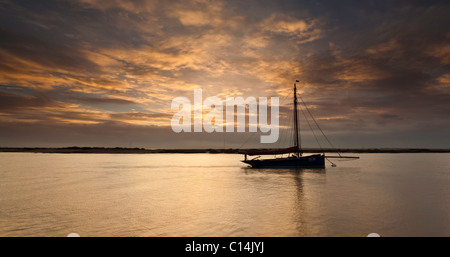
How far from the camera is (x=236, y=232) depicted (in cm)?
1503

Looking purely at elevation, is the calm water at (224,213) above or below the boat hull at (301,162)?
below

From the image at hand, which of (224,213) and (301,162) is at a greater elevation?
(301,162)

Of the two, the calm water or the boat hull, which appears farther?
the boat hull

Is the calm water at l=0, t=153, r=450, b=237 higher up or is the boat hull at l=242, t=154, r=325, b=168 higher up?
the boat hull at l=242, t=154, r=325, b=168

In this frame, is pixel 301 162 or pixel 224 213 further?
pixel 301 162

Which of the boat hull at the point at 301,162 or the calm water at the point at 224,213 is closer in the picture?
the calm water at the point at 224,213

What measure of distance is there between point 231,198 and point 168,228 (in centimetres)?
1124

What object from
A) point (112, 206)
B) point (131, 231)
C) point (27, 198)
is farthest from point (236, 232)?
point (27, 198)
